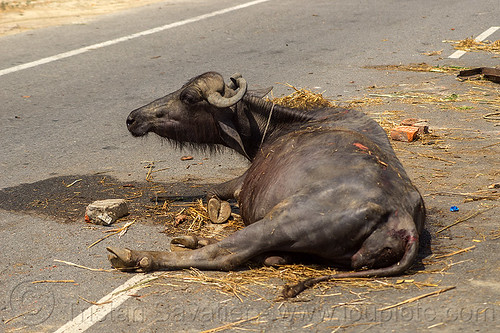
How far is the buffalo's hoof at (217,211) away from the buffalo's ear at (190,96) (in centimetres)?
87

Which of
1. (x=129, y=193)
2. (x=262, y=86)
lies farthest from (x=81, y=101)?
(x=129, y=193)

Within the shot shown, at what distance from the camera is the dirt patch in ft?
46.5

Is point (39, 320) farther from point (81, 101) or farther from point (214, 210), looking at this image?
point (81, 101)

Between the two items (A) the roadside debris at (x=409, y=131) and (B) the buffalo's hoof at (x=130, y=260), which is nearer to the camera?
(B) the buffalo's hoof at (x=130, y=260)

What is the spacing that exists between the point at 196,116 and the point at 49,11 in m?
10.5

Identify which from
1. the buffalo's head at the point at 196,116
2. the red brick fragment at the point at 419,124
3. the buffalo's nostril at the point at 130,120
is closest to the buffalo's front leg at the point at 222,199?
the buffalo's head at the point at 196,116

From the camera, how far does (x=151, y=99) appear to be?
9430mm

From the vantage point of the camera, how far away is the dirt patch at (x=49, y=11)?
1418 centimetres

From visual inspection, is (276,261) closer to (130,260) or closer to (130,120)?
(130,260)

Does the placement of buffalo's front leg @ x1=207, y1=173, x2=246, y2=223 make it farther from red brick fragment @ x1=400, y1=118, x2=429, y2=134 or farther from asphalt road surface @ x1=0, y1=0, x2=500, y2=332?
red brick fragment @ x1=400, y1=118, x2=429, y2=134

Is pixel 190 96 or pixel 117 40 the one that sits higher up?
pixel 190 96

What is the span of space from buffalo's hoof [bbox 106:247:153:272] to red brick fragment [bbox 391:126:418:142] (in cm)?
388

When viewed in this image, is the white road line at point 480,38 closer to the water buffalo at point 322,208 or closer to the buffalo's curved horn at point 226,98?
the water buffalo at point 322,208

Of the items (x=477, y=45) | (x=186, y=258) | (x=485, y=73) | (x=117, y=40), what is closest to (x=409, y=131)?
(x=485, y=73)
